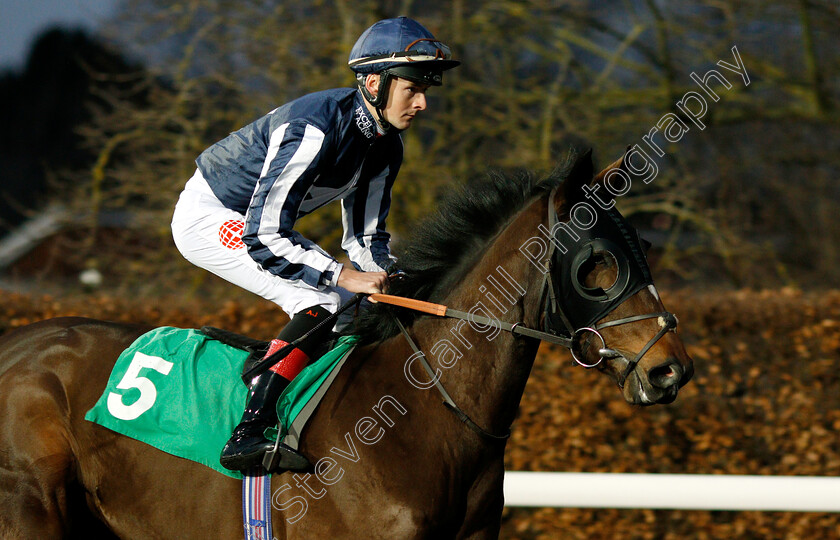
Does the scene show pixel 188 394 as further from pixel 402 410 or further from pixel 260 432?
pixel 402 410

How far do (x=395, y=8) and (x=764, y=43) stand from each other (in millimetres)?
4282

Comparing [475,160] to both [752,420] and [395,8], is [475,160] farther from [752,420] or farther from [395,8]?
[752,420]

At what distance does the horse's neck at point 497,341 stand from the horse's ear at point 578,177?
0.09 m

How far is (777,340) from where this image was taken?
5.08m

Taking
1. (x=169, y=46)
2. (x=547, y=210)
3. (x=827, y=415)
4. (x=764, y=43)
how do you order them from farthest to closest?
(x=764, y=43), (x=169, y=46), (x=827, y=415), (x=547, y=210)

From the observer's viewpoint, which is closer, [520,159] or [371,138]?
[371,138]

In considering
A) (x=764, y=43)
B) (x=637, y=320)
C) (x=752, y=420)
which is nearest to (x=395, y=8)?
(x=764, y=43)

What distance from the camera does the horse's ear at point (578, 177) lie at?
2561 mm

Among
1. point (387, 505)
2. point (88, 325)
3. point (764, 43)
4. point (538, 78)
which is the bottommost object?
point (764, 43)

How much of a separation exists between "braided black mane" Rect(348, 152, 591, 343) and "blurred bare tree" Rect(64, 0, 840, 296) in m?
4.39

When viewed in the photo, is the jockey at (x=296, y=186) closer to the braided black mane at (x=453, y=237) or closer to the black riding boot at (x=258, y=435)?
the black riding boot at (x=258, y=435)

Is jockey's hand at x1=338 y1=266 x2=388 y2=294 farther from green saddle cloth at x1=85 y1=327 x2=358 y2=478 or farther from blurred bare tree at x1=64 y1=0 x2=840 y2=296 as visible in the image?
blurred bare tree at x1=64 y1=0 x2=840 y2=296

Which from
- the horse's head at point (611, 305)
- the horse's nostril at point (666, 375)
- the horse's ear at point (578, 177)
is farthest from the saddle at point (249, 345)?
the horse's nostril at point (666, 375)

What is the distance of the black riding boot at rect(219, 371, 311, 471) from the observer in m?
2.53
